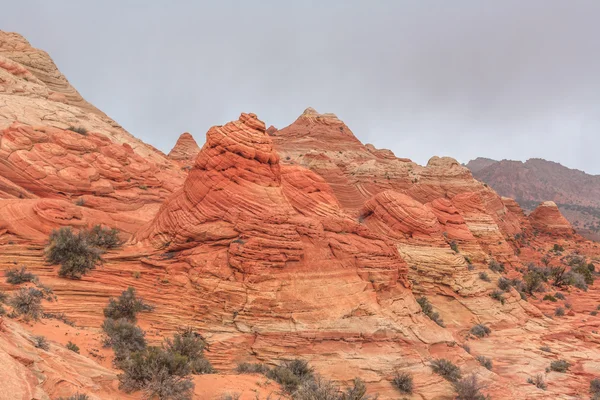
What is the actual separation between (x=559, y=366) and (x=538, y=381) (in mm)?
2483

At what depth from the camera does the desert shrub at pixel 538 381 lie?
45.2ft

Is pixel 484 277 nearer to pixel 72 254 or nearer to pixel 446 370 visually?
pixel 446 370

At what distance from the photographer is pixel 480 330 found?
64.8 feet

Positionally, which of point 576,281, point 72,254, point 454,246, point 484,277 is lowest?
point 72,254

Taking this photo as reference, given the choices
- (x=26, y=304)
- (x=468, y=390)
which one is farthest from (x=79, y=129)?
(x=468, y=390)

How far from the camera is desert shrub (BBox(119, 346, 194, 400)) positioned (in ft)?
23.4

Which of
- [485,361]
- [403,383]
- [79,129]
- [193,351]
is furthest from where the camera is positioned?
[79,129]

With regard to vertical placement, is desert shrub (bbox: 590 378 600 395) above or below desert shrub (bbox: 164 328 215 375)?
below

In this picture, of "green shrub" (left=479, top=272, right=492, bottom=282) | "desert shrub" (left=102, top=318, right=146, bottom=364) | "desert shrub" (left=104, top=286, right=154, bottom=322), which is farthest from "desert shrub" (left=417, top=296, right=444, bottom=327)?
"desert shrub" (left=102, top=318, right=146, bottom=364)

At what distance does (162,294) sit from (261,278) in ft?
11.4

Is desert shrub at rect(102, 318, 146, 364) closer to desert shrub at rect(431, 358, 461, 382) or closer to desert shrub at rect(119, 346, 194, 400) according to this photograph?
desert shrub at rect(119, 346, 194, 400)

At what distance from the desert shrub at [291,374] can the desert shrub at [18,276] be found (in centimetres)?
812

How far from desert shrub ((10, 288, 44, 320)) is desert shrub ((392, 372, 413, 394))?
1074cm

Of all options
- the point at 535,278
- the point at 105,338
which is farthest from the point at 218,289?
the point at 535,278
